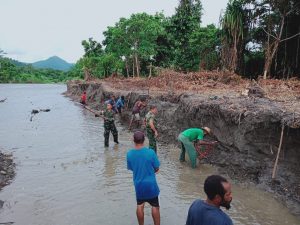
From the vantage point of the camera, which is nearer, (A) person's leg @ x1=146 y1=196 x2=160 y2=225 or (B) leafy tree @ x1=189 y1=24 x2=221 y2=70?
(A) person's leg @ x1=146 y1=196 x2=160 y2=225

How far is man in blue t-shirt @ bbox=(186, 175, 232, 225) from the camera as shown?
3.18 metres

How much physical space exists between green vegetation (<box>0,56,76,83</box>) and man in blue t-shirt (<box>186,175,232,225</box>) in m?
108

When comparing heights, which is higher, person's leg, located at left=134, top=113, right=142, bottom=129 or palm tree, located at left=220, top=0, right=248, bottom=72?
palm tree, located at left=220, top=0, right=248, bottom=72

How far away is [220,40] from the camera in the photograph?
25.8m

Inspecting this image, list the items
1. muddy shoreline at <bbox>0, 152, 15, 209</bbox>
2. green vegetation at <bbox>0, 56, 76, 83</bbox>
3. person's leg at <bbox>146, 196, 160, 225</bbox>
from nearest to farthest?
person's leg at <bbox>146, 196, 160, 225</bbox>, muddy shoreline at <bbox>0, 152, 15, 209</bbox>, green vegetation at <bbox>0, 56, 76, 83</bbox>

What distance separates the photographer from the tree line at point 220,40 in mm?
20734

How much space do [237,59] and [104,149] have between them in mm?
12461

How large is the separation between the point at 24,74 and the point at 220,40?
110555mm

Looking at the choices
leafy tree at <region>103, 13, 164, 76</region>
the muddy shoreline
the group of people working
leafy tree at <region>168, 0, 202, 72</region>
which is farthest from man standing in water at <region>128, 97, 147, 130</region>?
leafy tree at <region>103, 13, 164, 76</region>

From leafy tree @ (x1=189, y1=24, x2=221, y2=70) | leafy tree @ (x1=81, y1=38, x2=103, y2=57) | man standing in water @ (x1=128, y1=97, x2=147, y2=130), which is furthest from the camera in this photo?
leafy tree @ (x1=81, y1=38, x2=103, y2=57)

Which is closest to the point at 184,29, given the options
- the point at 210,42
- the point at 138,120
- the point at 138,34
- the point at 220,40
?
the point at 138,34

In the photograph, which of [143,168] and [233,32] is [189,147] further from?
[233,32]

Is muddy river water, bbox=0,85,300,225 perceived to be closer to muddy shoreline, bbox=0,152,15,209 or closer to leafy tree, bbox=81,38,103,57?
muddy shoreline, bbox=0,152,15,209

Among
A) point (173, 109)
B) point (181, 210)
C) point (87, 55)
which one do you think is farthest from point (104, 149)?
point (87, 55)
